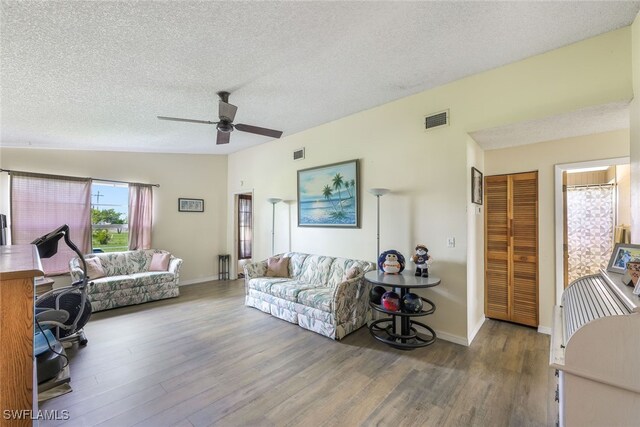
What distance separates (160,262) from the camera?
16.2 ft

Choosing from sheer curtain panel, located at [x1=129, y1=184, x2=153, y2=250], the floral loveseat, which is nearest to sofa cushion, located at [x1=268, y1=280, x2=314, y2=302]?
the floral loveseat

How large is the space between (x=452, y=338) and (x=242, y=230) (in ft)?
16.5

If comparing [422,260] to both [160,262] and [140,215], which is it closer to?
[160,262]

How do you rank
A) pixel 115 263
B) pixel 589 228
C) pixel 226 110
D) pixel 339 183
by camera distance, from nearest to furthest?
pixel 226 110 → pixel 589 228 → pixel 339 183 → pixel 115 263

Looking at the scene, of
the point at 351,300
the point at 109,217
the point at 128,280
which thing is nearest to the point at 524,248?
the point at 351,300

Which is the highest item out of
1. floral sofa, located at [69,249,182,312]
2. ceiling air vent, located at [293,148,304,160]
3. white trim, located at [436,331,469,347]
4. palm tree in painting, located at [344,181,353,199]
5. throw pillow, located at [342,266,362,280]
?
ceiling air vent, located at [293,148,304,160]

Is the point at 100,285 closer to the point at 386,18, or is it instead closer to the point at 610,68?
the point at 386,18

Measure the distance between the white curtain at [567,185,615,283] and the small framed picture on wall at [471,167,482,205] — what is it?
1.34 metres

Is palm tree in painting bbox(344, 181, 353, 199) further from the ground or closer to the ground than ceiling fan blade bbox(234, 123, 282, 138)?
closer to the ground

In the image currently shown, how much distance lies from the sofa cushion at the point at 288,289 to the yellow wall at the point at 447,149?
2.36 feet

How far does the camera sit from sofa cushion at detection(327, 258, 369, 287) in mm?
3703

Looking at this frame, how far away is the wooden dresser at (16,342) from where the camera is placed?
90cm

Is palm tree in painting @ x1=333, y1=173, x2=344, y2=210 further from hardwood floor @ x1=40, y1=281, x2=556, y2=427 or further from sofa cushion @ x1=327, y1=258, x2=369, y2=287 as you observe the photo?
hardwood floor @ x1=40, y1=281, x2=556, y2=427

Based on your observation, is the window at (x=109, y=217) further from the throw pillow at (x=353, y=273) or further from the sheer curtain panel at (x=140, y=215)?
the throw pillow at (x=353, y=273)
